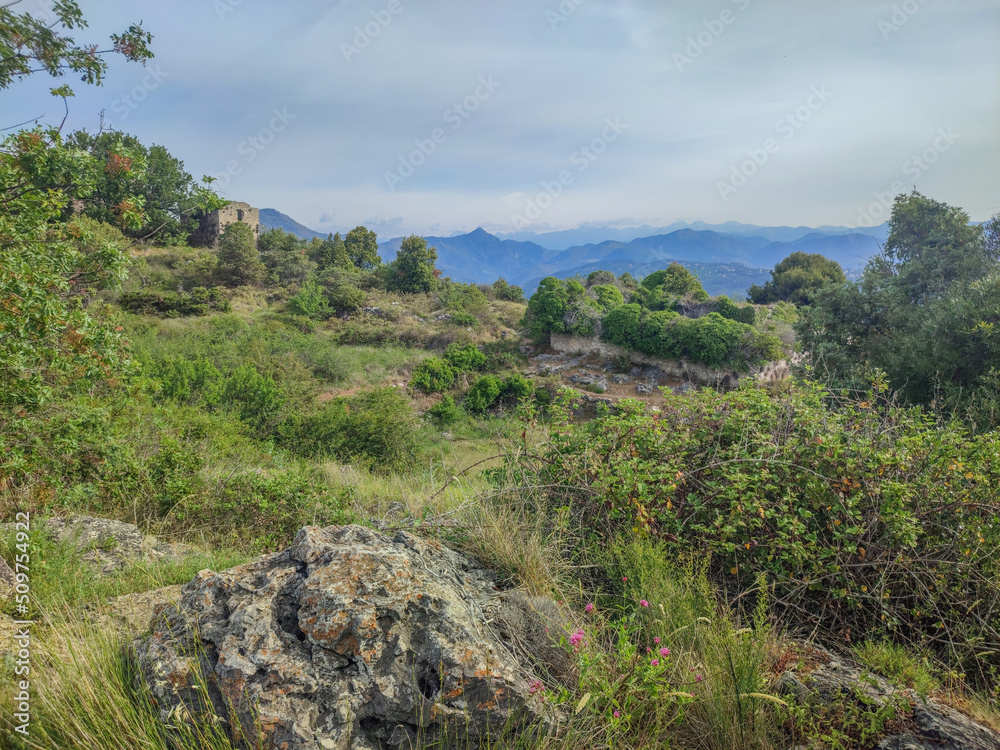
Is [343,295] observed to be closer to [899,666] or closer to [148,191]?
[148,191]

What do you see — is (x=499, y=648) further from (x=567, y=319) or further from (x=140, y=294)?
(x=140, y=294)

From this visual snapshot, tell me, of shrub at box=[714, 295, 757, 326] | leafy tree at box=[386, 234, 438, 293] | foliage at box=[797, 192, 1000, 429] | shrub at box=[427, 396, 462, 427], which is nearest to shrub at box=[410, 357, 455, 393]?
shrub at box=[427, 396, 462, 427]

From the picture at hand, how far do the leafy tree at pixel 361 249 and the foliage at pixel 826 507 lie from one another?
3858cm

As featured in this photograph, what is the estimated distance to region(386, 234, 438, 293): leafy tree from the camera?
32.9 metres

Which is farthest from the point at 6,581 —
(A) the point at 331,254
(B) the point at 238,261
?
(A) the point at 331,254

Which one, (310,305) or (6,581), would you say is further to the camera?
(310,305)

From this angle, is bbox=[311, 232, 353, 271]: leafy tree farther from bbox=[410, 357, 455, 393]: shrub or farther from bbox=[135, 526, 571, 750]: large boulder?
bbox=[135, 526, 571, 750]: large boulder

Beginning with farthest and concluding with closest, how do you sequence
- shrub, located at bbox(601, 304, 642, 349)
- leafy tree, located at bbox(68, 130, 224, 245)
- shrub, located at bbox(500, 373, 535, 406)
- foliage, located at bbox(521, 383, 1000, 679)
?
shrub, located at bbox(601, 304, 642, 349)
shrub, located at bbox(500, 373, 535, 406)
leafy tree, located at bbox(68, 130, 224, 245)
foliage, located at bbox(521, 383, 1000, 679)

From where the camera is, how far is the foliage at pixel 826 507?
2369mm

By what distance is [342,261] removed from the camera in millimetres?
36125

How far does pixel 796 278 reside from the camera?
34062mm

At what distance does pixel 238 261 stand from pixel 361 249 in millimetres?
12092

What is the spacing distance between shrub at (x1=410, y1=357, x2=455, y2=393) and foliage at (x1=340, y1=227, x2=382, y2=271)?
22.6 metres

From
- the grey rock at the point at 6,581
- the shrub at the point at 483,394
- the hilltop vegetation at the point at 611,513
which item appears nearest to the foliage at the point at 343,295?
the shrub at the point at 483,394
